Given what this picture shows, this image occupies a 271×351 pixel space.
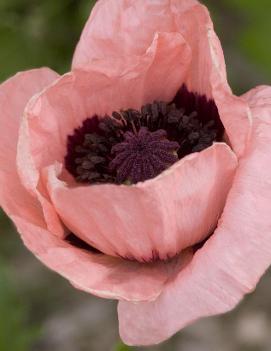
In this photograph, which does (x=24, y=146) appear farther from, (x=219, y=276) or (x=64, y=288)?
(x=64, y=288)

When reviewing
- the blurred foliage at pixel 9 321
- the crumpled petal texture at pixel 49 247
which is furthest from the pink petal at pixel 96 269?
the blurred foliage at pixel 9 321

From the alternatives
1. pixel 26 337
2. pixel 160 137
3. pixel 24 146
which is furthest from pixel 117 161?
pixel 26 337

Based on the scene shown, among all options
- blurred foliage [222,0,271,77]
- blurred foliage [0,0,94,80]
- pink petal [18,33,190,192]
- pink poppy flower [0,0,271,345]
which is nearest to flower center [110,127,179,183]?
pink poppy flower [0,0,271,345]

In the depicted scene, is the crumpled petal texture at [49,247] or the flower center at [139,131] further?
the flower center at [139,131]

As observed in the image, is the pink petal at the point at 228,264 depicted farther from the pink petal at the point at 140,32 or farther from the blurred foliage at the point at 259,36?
the blurred foliage at the point at 259,36

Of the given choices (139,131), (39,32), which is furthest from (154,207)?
(39,32)

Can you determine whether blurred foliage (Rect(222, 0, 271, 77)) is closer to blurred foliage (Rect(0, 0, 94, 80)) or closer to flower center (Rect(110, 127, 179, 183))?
blurred foliage (Rect(0, 0, 94, 80))

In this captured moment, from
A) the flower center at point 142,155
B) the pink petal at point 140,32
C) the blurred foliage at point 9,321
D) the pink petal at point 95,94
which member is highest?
the pink petal at point 140,32
